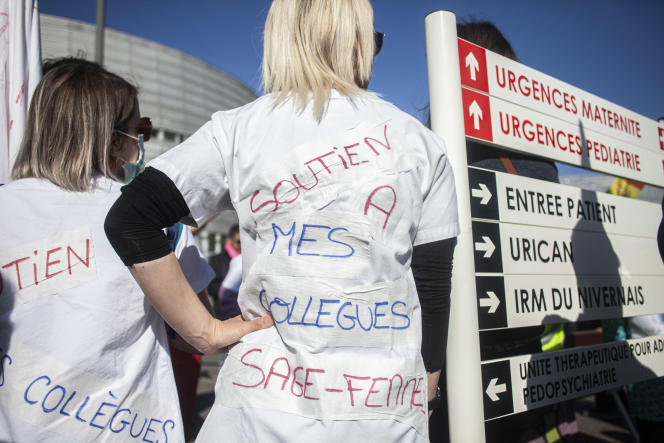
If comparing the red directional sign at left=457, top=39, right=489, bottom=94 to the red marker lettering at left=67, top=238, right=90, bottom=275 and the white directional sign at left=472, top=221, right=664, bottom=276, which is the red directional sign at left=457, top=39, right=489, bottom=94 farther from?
the red marker lettering at left=67, top=238, right=90, bottom=275

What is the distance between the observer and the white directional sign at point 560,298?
170 cm

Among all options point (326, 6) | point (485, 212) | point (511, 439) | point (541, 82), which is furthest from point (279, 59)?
point (511, 439)

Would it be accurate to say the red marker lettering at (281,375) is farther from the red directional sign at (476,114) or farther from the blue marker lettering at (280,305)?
the red directional sign at (476,114)

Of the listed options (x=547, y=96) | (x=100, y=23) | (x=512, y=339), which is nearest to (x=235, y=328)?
(x=512, y=339)

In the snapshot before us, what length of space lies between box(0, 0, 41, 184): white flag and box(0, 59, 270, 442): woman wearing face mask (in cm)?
50

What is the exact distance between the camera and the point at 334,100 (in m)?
1.18

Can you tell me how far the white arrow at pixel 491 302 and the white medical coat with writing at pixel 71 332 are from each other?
107cm

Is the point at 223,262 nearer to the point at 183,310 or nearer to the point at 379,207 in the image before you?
the point at 183,310

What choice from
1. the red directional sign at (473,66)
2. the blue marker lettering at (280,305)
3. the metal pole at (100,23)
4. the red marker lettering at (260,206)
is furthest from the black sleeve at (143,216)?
the metal pole at (100,23)

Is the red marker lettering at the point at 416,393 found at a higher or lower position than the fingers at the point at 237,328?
lower

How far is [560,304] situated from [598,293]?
0.34 meters

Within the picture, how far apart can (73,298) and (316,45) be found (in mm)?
960

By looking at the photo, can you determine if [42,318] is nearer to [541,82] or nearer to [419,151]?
[419,151]

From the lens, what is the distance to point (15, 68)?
193 centimetres
